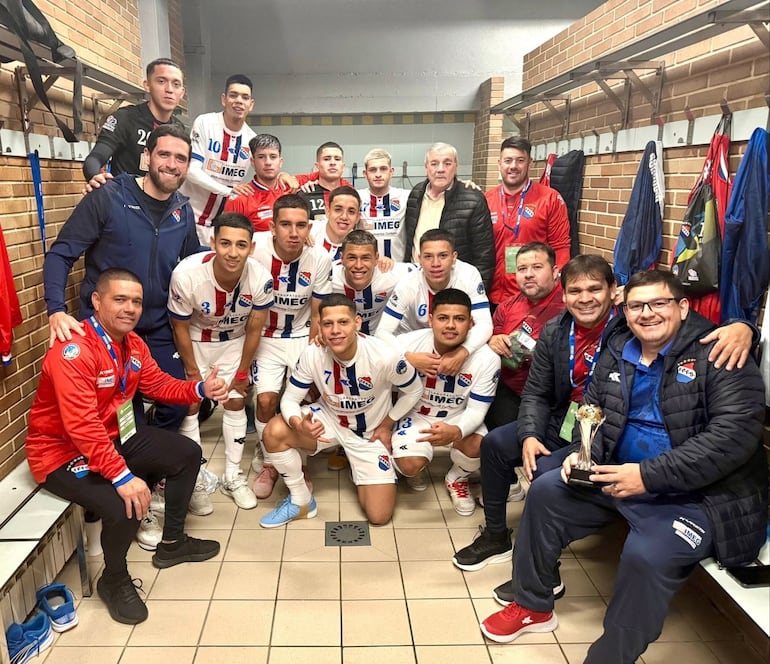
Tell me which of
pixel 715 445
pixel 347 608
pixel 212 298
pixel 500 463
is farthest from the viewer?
pixel 212 298

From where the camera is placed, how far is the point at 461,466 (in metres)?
3.13

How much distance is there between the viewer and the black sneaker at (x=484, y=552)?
2.63 meters

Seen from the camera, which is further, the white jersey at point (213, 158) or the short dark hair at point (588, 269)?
the white jersey at point (213, 158)

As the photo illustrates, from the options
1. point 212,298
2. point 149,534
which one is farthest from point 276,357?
point 149,534

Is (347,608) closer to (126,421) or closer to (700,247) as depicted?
(126,421)

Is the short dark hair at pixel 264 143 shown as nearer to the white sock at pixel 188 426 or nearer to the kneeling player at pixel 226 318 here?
the kneeling player at pixel 226 318

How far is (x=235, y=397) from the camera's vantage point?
3.17 meters

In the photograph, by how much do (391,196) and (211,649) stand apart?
8.85ft

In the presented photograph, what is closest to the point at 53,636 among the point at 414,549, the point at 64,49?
the point at 414,549

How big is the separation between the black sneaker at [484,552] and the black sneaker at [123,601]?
133cm

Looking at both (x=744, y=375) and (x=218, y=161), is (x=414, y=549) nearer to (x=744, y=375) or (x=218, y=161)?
(x=744, y=375)

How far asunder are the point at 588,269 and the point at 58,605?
2.49m

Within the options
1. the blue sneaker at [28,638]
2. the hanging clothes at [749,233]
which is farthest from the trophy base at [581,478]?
the blue sneaker at [28,638]

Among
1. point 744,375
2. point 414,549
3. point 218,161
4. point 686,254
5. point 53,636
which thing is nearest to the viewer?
point 744,375
